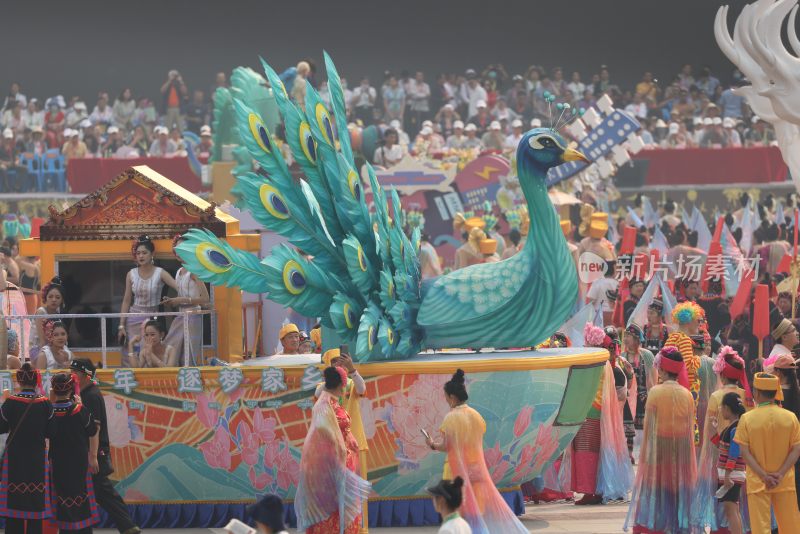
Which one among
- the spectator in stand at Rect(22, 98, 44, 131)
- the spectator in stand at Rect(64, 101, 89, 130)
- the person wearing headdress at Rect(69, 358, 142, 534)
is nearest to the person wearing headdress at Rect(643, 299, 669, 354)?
the person wearing headdress at Rect(69, 358, 142, 534)

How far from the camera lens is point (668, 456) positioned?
10023 millimetres

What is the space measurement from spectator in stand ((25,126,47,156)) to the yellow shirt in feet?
76.8

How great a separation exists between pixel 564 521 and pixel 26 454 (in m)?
4.02

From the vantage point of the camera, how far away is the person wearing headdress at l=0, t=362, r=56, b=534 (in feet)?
31.1

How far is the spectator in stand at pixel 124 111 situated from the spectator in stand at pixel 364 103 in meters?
4.87

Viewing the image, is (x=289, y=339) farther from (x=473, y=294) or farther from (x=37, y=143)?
(x=37, y=143)

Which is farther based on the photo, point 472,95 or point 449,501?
point 472,95

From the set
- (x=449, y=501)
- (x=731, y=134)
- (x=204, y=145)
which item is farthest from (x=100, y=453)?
(x=731, y=134)

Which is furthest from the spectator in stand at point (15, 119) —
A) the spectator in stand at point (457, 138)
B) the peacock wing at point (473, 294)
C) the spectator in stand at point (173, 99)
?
the peacock wing at point (473, 294)

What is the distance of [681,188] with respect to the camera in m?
29.8

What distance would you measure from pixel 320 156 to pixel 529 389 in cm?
226

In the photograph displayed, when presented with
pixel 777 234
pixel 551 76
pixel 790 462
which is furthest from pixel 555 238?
pixel 551 76

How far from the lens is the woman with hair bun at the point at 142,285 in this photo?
1143cm

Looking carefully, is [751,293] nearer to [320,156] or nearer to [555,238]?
[555,238]
